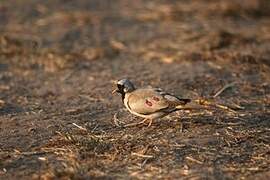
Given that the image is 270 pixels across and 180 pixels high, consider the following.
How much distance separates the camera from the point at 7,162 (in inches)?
212

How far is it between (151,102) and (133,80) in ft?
7.28

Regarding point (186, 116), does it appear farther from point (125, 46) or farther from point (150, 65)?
point (125, 46)

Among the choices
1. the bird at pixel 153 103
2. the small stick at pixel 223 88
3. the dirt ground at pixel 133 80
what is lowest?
the small stick at pixel 223 88

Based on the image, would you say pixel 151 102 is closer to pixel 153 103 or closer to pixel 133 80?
pixel 153 103

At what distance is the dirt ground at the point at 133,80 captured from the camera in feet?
17.5

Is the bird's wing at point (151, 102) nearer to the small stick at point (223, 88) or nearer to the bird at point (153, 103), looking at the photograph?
the bird at point (153, 103)

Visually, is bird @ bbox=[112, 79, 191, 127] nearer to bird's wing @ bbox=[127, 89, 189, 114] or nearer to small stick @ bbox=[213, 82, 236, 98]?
bird's wing @ bbox=[127, 89, 189, 114]

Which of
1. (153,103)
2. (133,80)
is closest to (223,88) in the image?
(133,80)

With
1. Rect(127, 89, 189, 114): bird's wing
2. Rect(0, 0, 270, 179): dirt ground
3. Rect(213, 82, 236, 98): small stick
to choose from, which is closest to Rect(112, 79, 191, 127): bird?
Rect(127, 89, 189, 114): bird's wing

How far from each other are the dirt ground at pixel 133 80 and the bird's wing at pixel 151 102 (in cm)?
24

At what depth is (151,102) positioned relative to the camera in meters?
5.91

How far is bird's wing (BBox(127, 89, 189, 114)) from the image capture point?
5.90m

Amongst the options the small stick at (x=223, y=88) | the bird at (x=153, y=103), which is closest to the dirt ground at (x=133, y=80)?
the small stick at (x=223, y=88)

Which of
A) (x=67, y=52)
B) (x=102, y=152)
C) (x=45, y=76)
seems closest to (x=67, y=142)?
(x=102, y=152)
